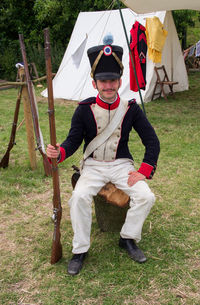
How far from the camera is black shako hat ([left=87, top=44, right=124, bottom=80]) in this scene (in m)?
2.54

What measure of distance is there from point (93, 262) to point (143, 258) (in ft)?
1.33

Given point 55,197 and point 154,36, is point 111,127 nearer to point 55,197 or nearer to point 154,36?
point 55,197

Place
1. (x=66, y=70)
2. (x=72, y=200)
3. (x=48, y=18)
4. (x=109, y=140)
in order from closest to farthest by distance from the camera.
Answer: (x=72, y=200)
(x=109, y=140)
(x=66, y=70)
(x=48, y=18)

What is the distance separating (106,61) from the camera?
256cm

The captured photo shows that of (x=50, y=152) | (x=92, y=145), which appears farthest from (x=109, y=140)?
(x=50, y=152)

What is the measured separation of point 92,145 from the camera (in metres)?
2.81

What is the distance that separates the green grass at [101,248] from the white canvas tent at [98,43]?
13.2 ft

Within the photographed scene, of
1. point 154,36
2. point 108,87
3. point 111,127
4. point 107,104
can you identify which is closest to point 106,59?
point 108,87

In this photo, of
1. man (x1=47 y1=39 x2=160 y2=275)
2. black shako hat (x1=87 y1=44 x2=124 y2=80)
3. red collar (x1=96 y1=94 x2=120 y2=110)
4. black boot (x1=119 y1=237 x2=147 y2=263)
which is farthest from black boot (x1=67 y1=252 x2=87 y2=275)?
black shako hat (x1=87 y1=44 x2=124 y2=80)

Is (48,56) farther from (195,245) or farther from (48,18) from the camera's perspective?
(48,18)

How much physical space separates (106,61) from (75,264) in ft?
5.26

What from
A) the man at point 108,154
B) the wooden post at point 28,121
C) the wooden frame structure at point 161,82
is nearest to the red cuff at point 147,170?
the man at point 108,154

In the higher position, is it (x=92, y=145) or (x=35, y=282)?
(x=92, y=145)

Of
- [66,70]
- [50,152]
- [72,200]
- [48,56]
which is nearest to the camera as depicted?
[48,56]
